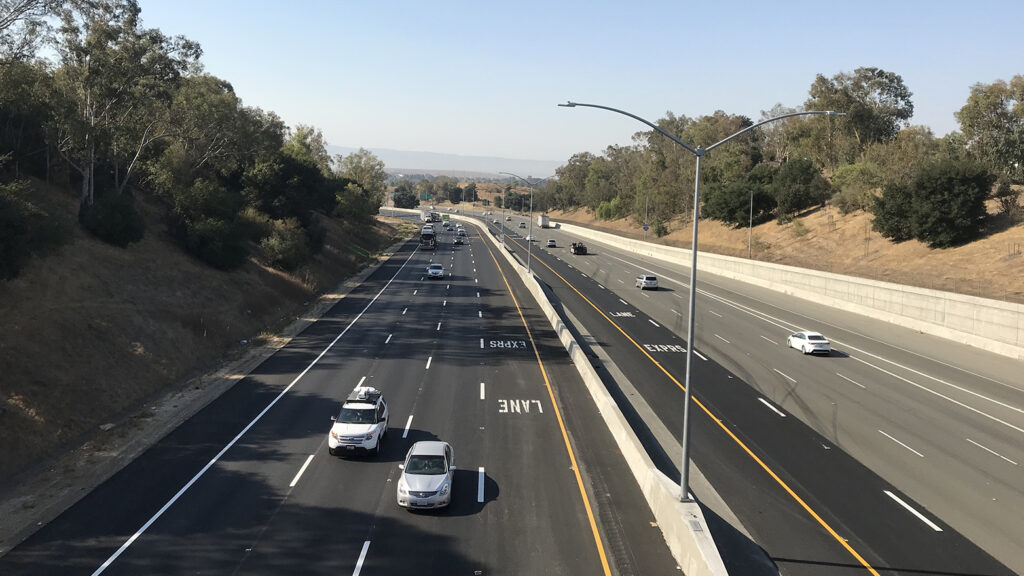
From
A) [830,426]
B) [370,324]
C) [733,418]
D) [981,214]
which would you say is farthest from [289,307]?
[981,214]

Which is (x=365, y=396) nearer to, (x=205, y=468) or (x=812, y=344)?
(x=205, y=468)

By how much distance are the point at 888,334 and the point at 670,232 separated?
275 ft

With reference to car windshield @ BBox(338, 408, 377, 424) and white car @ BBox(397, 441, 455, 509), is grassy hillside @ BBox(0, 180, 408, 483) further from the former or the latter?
white car @ BBox(397, 441, 455, 509)

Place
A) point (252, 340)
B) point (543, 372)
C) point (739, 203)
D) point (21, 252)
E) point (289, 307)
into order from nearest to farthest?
point (21, 252), point (543, 372), point (252, 340), point (289, 307), point (739, 203)

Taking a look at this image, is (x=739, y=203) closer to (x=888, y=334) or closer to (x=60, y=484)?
(x=888, y=334)

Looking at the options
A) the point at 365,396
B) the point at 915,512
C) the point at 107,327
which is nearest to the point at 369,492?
the point at 365,396

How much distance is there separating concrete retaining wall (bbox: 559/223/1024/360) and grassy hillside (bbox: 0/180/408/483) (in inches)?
1659

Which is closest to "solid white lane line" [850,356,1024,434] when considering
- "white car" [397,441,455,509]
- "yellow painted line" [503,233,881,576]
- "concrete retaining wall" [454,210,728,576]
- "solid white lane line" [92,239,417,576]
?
"yellow painted line" [503,233,881,576]

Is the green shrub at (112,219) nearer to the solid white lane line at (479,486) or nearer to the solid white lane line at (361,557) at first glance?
the solid white lane line at (479,486)

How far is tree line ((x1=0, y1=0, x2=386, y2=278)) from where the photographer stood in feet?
114

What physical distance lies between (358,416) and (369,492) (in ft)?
12.5

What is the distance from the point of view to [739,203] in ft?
324

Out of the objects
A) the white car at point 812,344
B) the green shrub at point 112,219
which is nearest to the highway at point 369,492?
the white car at point 812,344

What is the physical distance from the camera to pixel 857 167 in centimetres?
8312
